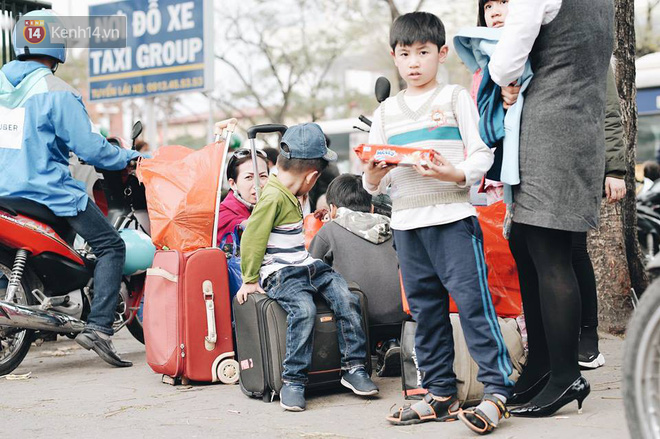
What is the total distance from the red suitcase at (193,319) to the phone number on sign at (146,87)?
1065cm

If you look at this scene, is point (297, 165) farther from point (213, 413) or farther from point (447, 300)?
point (213, 413)

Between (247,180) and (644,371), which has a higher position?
(247,180)

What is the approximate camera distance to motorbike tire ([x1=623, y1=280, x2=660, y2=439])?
2609 millimetres

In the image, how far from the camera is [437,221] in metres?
3.73

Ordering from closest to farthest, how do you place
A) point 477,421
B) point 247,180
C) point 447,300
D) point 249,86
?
point 477,421, point 447,300, point 247,180, point 249,86

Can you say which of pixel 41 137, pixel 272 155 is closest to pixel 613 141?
pixel 41 137

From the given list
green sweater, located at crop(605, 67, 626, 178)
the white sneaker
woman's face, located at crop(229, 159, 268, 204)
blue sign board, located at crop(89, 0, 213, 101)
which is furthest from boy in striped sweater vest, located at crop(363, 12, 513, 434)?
blue sign board, located at crop(89, 0, 213, 101)

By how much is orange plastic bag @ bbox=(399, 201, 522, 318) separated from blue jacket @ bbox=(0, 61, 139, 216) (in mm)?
2225

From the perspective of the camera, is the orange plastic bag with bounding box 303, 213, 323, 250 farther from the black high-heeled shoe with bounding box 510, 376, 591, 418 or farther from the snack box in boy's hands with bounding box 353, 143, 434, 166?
the black high-heeled shoe with bounding box 510, 376, 591, 418

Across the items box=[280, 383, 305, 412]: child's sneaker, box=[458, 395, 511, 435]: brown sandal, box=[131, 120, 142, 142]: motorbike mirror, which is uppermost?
box=[131, 120, 142, 142]: motorbike mirror

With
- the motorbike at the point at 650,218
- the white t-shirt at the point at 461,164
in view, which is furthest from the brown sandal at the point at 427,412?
the motorbike at the point at 650,218

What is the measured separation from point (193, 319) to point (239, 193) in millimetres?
1171

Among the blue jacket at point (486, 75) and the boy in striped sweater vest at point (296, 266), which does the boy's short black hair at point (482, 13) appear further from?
the boy in striped sweater vest at point (296, 266)

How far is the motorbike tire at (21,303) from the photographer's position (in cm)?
534
